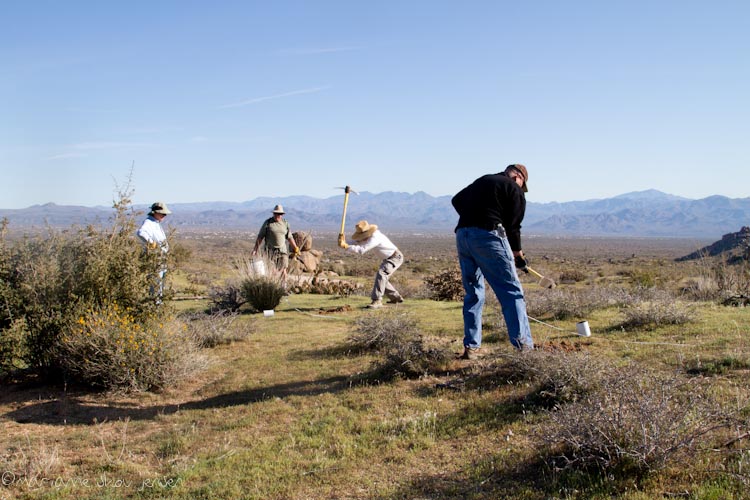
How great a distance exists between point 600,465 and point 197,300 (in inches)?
472

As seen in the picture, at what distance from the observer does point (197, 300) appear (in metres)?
14.2

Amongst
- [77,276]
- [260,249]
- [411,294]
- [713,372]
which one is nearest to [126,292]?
[77,276]

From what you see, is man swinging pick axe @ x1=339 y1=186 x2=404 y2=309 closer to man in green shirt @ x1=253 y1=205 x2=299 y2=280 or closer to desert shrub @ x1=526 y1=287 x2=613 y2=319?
man in green shirt @ x1=253 y1=205 x2=299 y2=280

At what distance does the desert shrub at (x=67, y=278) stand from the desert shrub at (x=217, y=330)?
1084 millimetres

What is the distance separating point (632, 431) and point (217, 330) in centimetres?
661

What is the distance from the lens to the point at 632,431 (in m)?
3.73

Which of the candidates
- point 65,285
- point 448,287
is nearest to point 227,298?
point 65,285

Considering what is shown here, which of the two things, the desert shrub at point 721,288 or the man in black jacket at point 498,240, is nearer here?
the man in black jacket at point 498,240

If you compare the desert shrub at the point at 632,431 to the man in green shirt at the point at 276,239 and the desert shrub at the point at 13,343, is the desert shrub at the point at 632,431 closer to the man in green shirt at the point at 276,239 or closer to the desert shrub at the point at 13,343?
the desert shrub at the point at 13,343

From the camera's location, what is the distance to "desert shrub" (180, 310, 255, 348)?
339 inches

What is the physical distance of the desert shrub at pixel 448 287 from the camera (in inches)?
559

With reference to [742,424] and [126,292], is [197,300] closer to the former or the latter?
[126,292]

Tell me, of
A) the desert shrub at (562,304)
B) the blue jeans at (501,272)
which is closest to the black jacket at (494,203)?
the blue jeans at (501,272)

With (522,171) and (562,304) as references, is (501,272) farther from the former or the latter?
(562,304)
